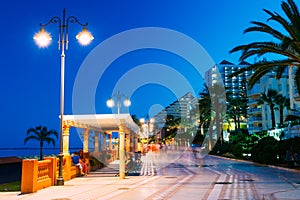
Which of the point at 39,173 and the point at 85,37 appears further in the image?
the point at 85,37

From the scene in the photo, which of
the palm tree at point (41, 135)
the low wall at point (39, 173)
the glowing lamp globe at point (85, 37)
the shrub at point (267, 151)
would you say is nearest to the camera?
the low wall at point (39, 173)

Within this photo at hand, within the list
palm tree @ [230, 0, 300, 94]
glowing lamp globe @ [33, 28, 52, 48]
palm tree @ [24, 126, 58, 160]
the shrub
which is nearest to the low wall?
glowing lamp globe @ [33, 28, 52, 48]

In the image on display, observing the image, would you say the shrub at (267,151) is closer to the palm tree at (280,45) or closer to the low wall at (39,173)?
the palm tree at (280,45)

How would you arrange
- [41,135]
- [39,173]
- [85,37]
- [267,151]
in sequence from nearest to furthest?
[39,173]
[85,37]
[267,151]
[41,135]

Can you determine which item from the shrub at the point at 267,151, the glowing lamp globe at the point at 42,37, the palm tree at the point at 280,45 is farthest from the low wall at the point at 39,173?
the shrub at the point at 267,151

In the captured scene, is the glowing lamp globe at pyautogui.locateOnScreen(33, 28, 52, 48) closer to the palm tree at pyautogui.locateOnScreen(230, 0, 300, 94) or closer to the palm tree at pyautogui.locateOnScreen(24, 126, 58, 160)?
the palm tree at pyautogui.locateOnScreen(230, 0, 300, 94)

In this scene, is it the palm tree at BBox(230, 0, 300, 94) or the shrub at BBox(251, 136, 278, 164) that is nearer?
the palm tree at BBox(230, 0, 300, 94)

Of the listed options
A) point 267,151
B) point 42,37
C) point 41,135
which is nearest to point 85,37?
point 42,37

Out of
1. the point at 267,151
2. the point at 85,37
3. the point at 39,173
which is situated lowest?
the point at 39,173

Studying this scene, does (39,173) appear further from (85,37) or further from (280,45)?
(280,45)

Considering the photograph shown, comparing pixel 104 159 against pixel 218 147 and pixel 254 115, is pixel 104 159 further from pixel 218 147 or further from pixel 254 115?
pixel 254 115

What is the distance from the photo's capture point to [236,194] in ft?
40.6

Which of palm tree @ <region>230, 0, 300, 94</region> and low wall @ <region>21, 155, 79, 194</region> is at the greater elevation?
palm tree @ <region>230, 0, 300, 94</region>

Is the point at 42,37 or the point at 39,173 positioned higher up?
the point at 42,37
